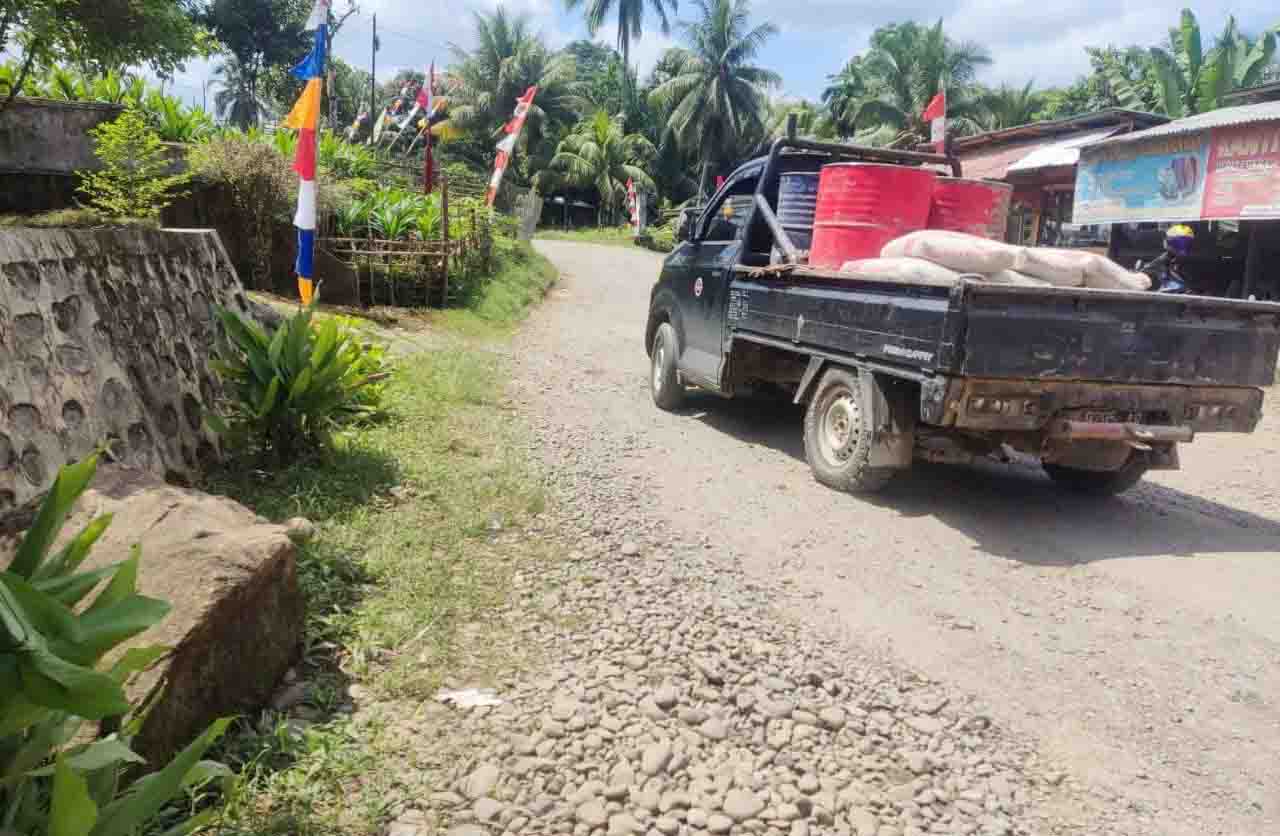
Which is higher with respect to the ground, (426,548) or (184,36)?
(184,36)

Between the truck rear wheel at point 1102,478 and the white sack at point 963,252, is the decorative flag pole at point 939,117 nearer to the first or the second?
the truck rear wheel at point 1102,478

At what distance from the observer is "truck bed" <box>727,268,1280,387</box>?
14.6 ft

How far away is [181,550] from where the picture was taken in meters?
2.72

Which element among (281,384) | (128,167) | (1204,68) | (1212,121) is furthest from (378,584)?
(1204,68)

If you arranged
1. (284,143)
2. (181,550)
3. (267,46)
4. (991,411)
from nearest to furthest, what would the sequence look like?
(181,550) < (991,411) < (284,143) < (267,46)

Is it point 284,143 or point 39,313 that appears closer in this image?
point 39,313

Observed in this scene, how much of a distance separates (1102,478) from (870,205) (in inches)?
85.4

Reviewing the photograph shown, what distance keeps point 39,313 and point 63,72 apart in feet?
35.4

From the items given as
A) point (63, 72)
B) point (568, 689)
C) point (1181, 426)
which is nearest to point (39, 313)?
point (568, 689)

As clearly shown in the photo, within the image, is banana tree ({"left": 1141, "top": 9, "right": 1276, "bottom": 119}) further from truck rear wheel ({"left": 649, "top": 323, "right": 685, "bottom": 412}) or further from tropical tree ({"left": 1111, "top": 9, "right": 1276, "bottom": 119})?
truck rear wheel ({"left": 649, "top": 323, "right": 685, "bottom": 412})

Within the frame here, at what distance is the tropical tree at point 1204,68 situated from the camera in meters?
18.9

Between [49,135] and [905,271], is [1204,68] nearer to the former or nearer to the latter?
[905,271]

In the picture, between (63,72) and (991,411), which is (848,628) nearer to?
(991,411)

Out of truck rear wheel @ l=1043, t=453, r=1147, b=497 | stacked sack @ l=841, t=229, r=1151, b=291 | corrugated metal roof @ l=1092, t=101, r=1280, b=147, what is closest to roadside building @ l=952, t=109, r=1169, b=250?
corrugated metal roof @ l=1092, t=101, r=1280, b=147
